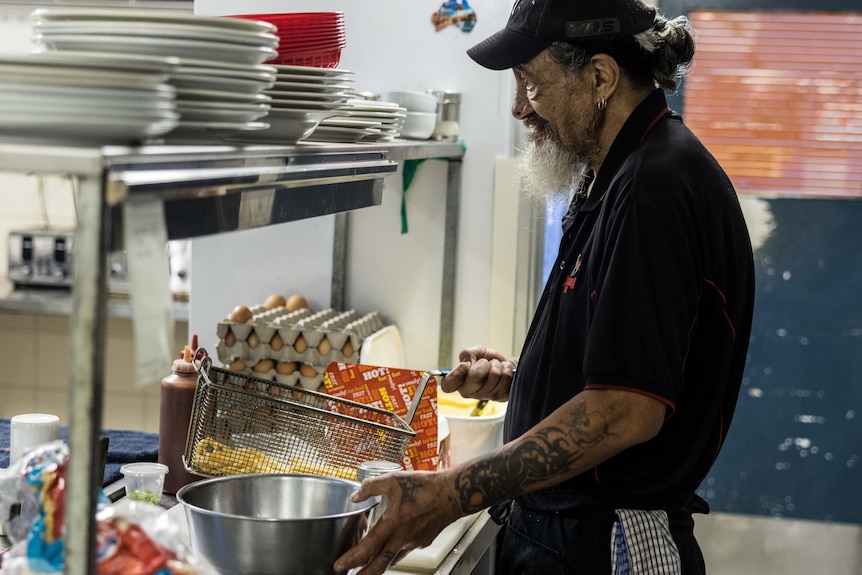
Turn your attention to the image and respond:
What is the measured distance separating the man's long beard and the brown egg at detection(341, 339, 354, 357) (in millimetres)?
722

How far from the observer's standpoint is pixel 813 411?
→ 11.4 ft

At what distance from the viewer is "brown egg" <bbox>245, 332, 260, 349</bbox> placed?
268 cm

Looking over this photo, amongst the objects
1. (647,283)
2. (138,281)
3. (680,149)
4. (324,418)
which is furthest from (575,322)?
(138,281)

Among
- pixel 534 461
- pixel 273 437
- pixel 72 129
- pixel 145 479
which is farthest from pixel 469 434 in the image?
pixel 72 129

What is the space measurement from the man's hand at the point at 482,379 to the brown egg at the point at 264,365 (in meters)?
0.66

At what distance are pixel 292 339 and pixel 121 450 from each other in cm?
54

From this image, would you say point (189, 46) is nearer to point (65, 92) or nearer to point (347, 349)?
point (65, 92)

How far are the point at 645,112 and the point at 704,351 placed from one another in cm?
42

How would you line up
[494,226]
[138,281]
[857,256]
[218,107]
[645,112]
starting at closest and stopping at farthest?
[138,281], [218,107], [645,112], [494,226], [857,256]

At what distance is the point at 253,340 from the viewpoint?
8.80ft

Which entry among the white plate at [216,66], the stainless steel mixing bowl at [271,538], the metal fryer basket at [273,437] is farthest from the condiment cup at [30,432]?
the white plate at [216,66]

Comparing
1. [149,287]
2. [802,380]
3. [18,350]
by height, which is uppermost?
[149,287]

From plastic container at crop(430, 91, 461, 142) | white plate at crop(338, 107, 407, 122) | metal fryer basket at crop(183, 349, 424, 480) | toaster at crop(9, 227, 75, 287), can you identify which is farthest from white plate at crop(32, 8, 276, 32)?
toaster at crop(9, 227, 75, 287)

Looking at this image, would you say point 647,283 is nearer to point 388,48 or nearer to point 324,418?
point 324,418
